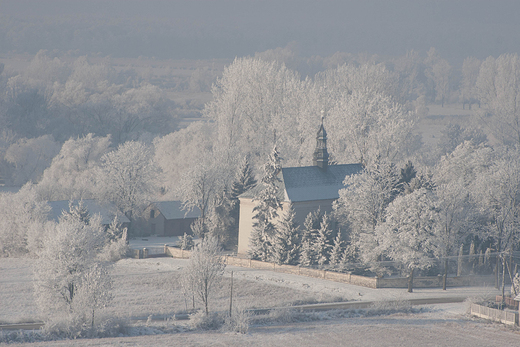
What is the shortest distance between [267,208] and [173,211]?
1846 centimetres

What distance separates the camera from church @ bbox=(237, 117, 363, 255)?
54.7 m

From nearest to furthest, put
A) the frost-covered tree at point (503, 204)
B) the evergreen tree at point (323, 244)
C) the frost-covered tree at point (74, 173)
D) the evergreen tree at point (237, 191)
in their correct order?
the frost-covered tree at point (503, 204)
the evergreen tree at point (323, 244)
the evergreen tree at point (237, 191)
the frost-covered tree at point (74, 173)

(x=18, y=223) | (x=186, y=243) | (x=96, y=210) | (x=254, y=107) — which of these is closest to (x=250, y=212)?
(x=186, y=243)

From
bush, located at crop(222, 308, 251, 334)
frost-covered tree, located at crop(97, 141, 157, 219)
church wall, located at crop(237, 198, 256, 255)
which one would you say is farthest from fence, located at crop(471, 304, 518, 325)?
frost-covered tree, located at crop(97, 141, 157, 219)

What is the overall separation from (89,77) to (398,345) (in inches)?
5440

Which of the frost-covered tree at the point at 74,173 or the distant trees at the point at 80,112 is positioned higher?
the distant trees at the point at 80,112

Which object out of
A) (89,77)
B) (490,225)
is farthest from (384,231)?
(89,77)

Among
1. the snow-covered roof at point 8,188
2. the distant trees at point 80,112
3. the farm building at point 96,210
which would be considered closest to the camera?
the farm building at point 96,210

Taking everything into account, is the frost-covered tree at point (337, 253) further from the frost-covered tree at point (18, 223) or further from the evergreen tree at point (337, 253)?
the frost-covered tree at point (18, 223)

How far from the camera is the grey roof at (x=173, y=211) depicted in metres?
69.4

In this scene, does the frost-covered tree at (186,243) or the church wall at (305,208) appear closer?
the church wall at (305,208)

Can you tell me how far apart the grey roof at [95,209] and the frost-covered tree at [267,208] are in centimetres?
1844

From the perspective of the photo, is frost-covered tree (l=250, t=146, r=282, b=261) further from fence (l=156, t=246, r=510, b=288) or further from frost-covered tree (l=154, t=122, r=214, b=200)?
frost-covered tree (l=154, t=122, r=214, b=200)

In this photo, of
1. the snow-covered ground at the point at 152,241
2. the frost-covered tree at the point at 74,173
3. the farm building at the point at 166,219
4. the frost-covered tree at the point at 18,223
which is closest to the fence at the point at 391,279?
the snow-covered ground at the point at 152,241
